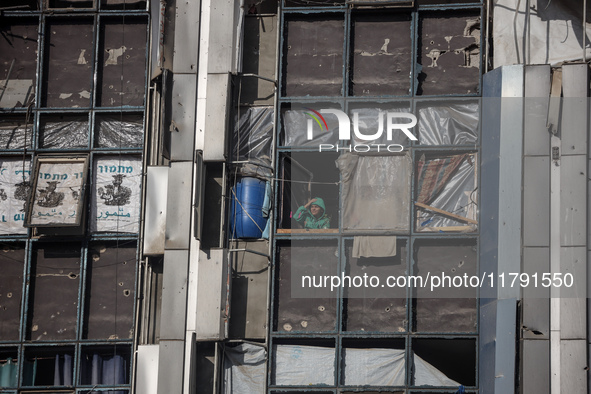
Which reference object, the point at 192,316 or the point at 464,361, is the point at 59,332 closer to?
the point at 192,316

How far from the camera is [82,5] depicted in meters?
17.7

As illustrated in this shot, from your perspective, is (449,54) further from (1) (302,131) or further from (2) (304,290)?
(2) (304,290)

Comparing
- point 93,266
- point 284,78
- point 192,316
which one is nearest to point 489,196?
point 284,78

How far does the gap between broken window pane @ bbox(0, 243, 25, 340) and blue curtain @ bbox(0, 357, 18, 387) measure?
430mm

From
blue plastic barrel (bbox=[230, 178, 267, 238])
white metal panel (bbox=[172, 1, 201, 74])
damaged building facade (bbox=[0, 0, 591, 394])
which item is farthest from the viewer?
white metal panel (bbox=[172, 1, 201, 74])

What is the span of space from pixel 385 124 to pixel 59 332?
22.5 feet

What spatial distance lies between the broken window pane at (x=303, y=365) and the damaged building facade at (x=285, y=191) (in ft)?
0.11

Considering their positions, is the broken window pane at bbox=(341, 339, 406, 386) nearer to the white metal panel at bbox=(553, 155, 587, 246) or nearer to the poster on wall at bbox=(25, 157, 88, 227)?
the white metal panel at bbox=(553, 155, 587, 246)

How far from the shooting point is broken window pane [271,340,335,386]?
15.6m

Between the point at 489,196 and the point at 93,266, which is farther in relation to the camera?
the point at 93,266

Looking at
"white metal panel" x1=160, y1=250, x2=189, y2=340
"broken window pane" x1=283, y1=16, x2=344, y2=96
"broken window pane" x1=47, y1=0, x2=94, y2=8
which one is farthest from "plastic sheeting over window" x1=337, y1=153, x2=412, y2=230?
"broken window pane" x1=47, y1=0, x2=94, y2=8

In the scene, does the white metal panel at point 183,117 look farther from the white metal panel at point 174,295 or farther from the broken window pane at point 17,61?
the broken window pane at point 17,61

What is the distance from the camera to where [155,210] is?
53.4 ft

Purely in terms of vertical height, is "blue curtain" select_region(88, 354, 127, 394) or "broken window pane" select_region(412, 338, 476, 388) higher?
"broken window pane" select_region(412, 338, 476, 388)
